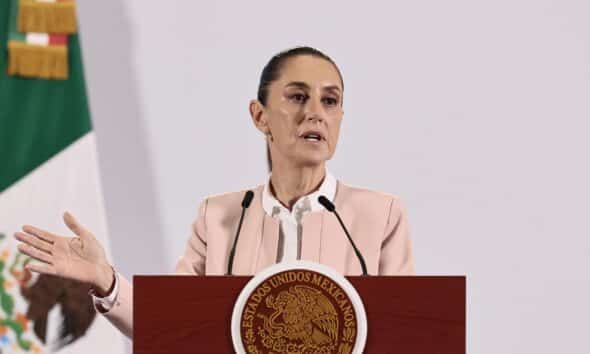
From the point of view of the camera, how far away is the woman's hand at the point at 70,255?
6.86 ft

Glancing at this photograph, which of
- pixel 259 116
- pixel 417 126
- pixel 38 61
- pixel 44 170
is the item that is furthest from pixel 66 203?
pixel 259 116

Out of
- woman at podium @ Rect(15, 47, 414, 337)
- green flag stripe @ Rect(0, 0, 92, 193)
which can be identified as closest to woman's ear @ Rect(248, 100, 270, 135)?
woman at podium @ Rect(15, 47, 414, 337)

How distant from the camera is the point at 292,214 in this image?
2.31 m

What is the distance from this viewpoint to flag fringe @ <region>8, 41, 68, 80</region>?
3.77 m

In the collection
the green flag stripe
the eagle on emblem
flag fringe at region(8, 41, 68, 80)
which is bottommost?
the eagle on emblem

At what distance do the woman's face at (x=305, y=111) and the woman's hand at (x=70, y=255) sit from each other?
52 centimetres

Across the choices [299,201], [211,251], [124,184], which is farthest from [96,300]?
[124,184]

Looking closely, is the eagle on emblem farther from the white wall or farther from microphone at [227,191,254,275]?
the white wall

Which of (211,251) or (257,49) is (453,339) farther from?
(257,49)

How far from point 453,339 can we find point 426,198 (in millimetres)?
2137

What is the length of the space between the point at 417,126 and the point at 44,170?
5.19ft

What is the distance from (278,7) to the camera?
3.99 m

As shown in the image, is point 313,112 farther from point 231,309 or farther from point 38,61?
point 38,61

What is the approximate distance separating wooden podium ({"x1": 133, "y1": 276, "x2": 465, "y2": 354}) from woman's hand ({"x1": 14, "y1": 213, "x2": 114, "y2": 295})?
387 mm
